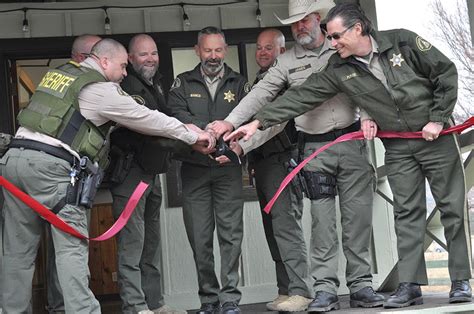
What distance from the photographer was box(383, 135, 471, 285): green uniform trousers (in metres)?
4.98

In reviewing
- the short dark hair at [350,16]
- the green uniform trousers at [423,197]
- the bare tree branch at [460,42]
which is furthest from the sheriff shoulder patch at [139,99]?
the bare tree branch at [460,42]

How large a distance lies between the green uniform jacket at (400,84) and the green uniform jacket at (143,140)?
1.02 metres

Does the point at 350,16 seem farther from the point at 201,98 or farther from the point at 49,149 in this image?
the point at 49,149

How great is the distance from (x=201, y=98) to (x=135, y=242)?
1.08m

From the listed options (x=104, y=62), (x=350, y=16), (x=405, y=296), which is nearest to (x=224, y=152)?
(x=104, y=62)

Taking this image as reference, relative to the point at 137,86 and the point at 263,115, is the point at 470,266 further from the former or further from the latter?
the point at 137,86

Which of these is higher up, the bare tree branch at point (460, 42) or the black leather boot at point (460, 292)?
the bare tree branch at point (460, 42)

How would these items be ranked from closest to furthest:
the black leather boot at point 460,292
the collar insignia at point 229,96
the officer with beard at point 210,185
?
the black leather boot at point 460,292 < the officer with beard at point 210,185 < the collar insignia at point 229,96

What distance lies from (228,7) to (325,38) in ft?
5.94

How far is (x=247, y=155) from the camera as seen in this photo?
19.9ft

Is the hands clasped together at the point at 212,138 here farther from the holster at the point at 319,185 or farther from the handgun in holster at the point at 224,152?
the holster at the point at 319,185

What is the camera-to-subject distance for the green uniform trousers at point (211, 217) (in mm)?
5637

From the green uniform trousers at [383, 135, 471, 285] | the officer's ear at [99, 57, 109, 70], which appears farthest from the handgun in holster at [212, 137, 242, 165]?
the green uniform trousers at [383, 135, 471, 285]

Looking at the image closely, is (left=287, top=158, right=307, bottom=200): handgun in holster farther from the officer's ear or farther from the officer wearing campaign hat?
the officer's ear
